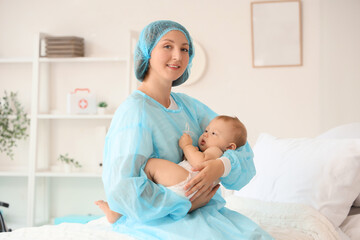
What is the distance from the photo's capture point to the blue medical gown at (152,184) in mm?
1387

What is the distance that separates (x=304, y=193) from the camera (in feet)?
6.86

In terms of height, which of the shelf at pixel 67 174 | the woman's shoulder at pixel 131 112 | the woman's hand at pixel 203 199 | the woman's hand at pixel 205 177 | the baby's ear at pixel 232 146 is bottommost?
Result: the shelf at pixel 67 174

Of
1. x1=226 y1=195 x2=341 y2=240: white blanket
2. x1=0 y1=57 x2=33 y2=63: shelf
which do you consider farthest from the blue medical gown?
x1=0 y1=57 x2=33 y2=63: shelf

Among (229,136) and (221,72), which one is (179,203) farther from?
(221,72)

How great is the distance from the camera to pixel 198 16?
3.52m

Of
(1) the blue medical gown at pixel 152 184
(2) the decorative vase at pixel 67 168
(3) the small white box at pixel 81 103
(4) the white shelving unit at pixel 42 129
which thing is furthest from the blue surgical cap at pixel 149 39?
(2) the decorative vase at pixel 67 168

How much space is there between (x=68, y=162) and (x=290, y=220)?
7.39 feet

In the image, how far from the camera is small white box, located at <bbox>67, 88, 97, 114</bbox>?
138 inches

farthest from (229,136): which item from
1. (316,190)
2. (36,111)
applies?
(36,111)

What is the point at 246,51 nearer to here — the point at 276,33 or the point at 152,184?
the point at 276,33

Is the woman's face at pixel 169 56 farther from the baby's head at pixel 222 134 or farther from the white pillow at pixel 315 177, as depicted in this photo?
the white pillow at pixel 315 177

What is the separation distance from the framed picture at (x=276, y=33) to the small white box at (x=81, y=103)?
4.26 ft

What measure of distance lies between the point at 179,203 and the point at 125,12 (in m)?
2.55

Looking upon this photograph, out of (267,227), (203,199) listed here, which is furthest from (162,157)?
(267,227)
